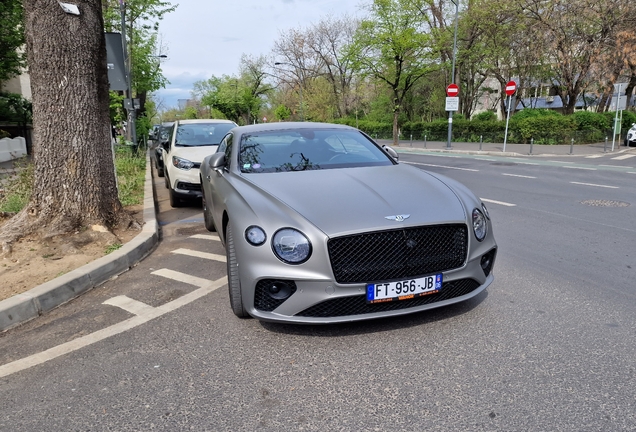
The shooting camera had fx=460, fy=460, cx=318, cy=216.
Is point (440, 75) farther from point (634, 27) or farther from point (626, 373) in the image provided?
point (626, 373)

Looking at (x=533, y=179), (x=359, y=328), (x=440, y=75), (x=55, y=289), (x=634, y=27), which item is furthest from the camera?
(x=440, y=75)

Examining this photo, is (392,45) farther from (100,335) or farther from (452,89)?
(100,335)

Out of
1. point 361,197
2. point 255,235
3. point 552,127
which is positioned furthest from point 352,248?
point 552,127

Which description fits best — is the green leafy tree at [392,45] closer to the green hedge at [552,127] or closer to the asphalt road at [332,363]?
the green hedge at [552,127]

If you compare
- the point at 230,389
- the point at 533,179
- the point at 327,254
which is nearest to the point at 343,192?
the point at 327,254

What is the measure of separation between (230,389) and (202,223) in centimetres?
510

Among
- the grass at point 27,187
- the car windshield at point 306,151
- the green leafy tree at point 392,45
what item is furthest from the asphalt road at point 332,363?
the green leafy tree at point 392,45

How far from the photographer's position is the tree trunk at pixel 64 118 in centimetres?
539

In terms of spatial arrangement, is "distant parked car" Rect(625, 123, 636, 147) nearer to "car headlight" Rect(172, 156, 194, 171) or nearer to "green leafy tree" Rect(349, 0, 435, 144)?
"green leafy tree" Rect(349, 0, 435, 144)

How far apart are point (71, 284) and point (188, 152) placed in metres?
4.97

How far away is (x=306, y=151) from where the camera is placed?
15.4 ft

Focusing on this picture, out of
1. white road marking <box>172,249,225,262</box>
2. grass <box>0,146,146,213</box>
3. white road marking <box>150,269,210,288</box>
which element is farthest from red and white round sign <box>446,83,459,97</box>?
white road marking <box>150,269,210,288</box>

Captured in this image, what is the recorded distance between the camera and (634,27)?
24.2 metres

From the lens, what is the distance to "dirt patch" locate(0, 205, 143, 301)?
4.35m
